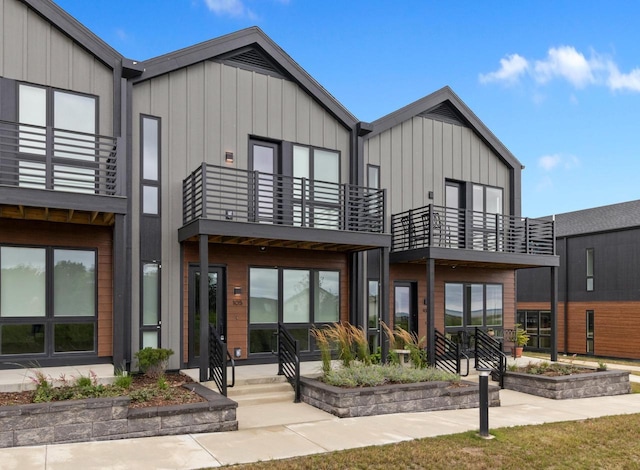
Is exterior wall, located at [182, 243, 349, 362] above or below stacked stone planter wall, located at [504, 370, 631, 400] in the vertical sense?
above

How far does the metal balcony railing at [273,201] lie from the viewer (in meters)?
11.7

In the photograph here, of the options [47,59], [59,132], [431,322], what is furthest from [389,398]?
[47,59]

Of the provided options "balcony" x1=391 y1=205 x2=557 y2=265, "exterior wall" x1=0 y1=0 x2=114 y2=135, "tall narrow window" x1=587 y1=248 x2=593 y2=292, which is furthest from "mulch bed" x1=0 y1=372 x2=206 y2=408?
"tall narrow window" x1=587 y1=248 x2=593 y2=292

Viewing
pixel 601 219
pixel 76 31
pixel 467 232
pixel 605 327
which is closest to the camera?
pixel 76 31

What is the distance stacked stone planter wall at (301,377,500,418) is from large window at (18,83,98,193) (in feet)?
17.7

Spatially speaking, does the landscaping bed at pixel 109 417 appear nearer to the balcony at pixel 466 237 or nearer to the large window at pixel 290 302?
the large window at pixel 290 302

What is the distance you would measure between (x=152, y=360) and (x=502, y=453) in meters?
6.48

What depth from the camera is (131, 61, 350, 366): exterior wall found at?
11820 millimetres

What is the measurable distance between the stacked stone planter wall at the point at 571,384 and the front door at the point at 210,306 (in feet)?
21.3

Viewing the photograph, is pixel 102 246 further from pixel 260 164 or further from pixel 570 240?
pixel 570 240

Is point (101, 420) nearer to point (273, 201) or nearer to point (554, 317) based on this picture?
point (273, 201)

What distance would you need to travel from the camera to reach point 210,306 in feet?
40.6

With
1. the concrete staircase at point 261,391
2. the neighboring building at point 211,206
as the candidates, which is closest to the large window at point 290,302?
the neighboring building at point 211,206

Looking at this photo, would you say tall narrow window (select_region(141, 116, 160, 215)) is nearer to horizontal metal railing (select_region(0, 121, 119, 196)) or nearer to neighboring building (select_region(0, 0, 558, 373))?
neighboring building (select_region(0, 0, 558, 373))
